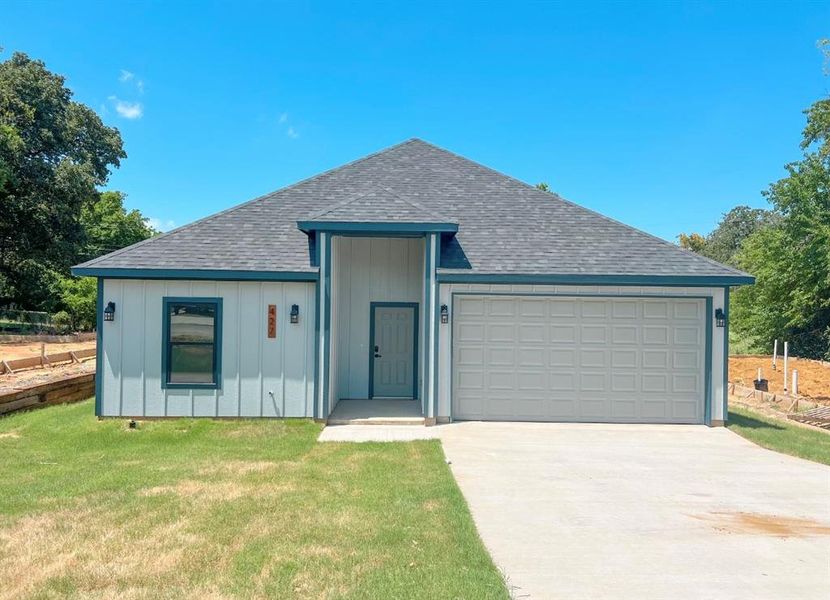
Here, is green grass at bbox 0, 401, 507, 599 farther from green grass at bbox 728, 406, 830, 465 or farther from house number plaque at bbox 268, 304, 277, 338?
green grass at bbox 728, 406, 830, 465

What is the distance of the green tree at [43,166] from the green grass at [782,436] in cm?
3015

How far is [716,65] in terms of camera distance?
54.5 feet

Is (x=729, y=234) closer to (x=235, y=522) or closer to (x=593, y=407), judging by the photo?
(x=593, y=407)

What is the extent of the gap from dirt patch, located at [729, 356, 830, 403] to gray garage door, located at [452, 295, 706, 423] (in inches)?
383

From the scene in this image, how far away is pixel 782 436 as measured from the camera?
8.91 metres

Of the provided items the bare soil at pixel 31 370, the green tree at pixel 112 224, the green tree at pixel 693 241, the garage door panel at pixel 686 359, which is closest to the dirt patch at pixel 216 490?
the bare soil at pixel 31 370

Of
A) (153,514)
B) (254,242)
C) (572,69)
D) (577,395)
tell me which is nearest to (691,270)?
(577,395)

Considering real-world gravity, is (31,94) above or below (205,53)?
above

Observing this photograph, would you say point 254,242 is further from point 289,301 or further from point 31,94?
point 31,94

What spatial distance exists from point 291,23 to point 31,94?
20.7 meters

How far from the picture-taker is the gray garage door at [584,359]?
9398 mm

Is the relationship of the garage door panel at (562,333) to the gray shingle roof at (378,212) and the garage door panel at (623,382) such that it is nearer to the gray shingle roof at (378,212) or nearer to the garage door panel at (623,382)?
the garage door panel at (623,382)

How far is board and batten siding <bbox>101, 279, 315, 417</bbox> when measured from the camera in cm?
888

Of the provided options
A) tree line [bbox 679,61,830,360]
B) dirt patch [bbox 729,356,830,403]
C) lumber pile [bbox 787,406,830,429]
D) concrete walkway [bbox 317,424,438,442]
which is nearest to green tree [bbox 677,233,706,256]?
tree line [bbox 679,61,830,360]
